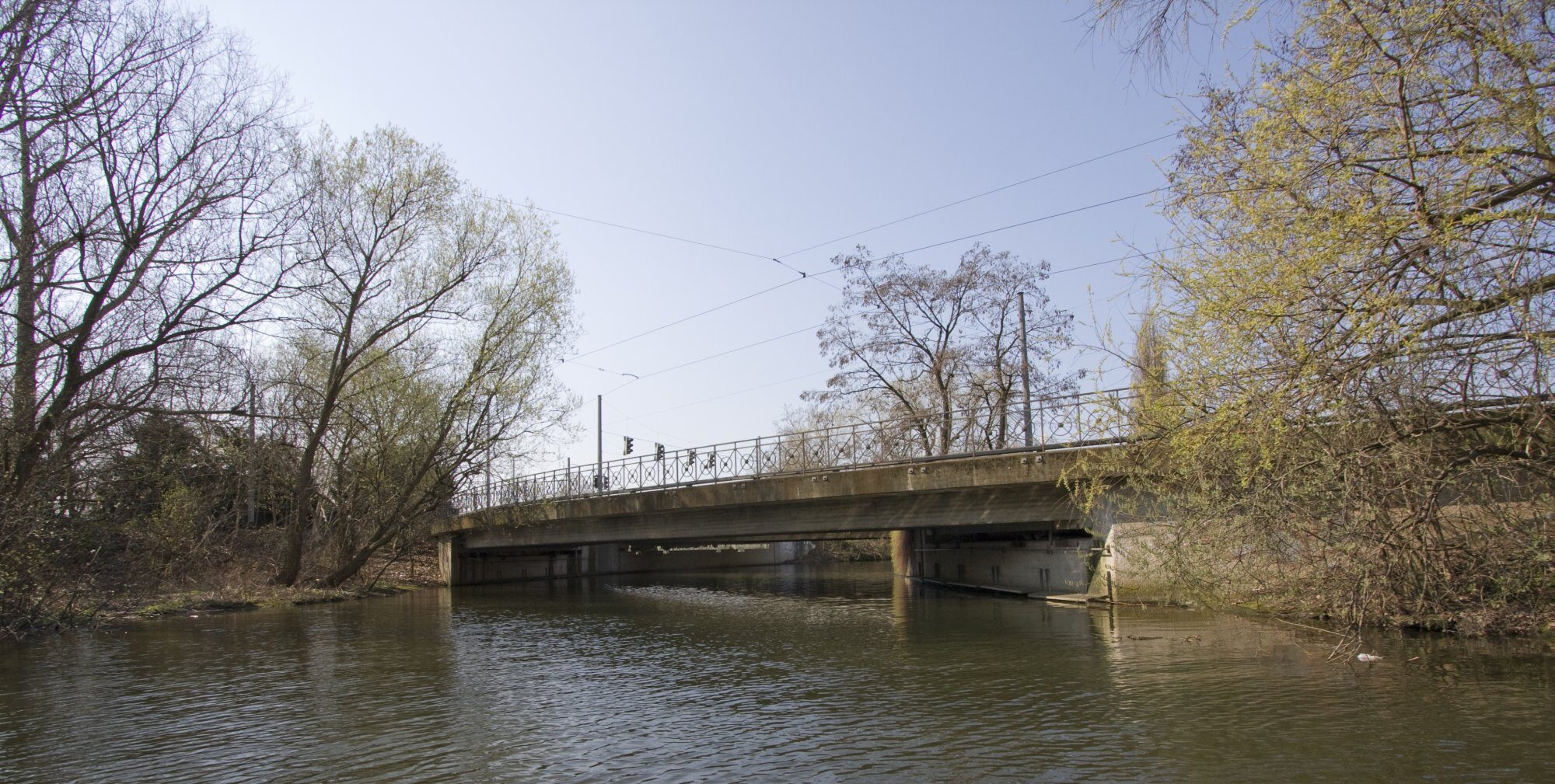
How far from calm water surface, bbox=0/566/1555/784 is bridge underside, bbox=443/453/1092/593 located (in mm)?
4444

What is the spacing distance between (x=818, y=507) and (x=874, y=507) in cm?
210

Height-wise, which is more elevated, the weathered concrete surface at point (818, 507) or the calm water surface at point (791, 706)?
the weathered concrete surface at point (818, 507)

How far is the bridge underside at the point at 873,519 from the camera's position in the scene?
78.1 feet

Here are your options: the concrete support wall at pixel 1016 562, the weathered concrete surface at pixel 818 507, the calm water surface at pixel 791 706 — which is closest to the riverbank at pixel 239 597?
the calm water surface at pixel 791 706

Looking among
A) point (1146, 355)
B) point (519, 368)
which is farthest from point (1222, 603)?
point (519, 368)

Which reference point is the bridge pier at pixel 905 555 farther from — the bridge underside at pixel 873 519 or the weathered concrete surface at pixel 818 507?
the weathered concrete surface at pixel 818 507

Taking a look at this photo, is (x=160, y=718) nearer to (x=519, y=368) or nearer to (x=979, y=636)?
(x=979, y=636)

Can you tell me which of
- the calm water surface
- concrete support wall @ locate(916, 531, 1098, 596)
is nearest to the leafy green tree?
the calm water surface

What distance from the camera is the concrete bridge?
75.9ft

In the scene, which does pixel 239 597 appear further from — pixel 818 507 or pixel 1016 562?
pixel 1016 562

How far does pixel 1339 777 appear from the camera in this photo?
25.4ft

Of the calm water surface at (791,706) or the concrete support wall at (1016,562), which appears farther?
the concrete support wall at (1016,562)

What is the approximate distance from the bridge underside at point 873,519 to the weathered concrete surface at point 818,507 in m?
0.03

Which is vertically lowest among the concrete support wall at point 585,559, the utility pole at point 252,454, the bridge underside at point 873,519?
the concrete support wall at point 585,559
